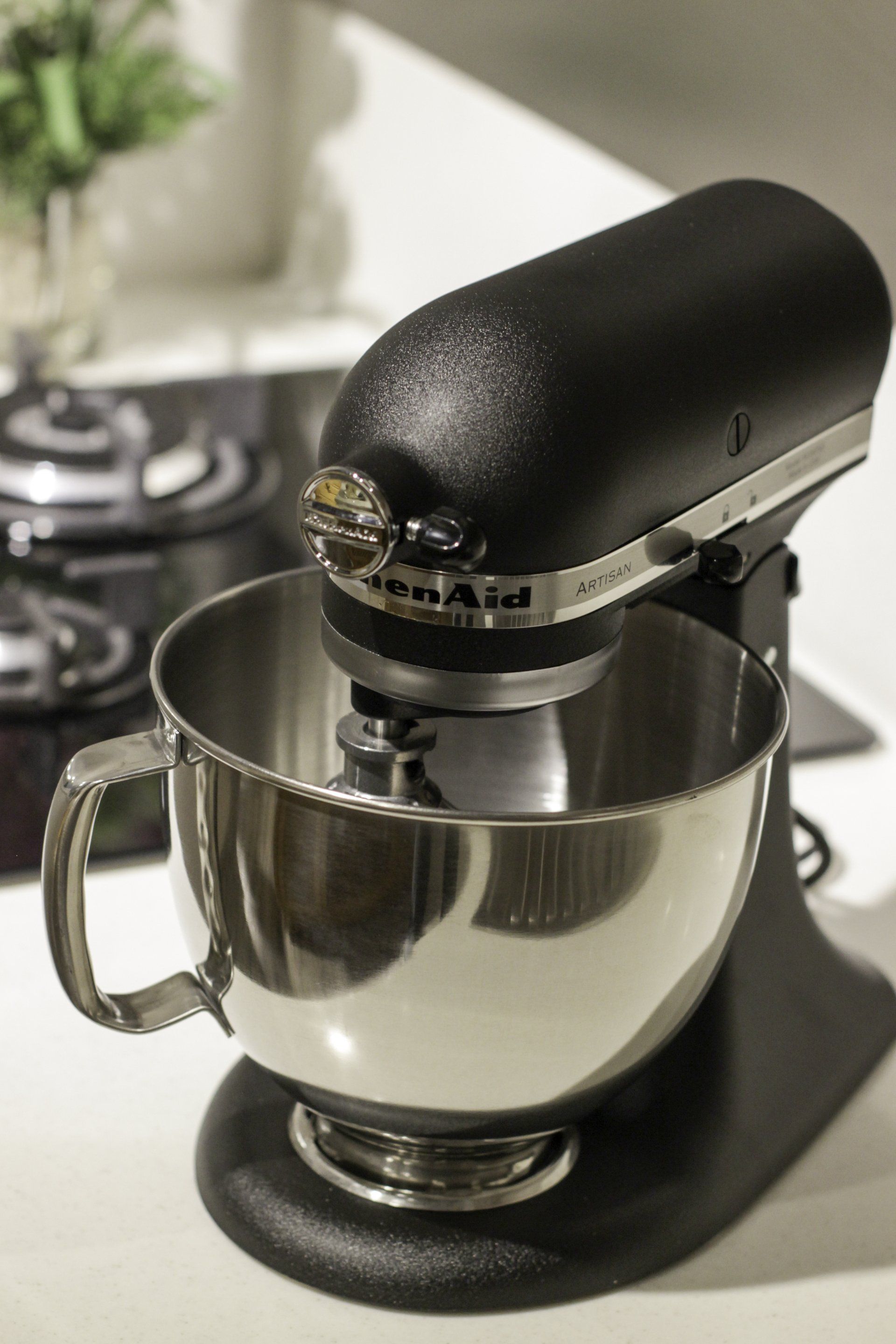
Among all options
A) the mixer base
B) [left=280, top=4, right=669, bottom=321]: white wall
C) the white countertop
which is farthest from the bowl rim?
the white countertop

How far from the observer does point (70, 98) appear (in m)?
1.30

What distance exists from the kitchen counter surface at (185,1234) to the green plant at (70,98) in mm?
851

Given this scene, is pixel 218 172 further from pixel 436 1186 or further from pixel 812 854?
pixel 436 1186

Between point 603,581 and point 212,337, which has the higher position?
point 603,581

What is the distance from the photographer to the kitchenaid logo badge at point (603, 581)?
436mm

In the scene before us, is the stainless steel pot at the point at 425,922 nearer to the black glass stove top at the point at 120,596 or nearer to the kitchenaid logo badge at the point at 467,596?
the kitchenaid logo badge at the point at 467,596

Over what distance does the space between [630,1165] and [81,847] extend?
236mm

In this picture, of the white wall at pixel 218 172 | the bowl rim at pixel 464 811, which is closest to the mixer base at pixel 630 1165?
the bowl rim at pixel 464 811

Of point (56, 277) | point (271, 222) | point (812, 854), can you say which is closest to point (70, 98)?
point (56, 277)

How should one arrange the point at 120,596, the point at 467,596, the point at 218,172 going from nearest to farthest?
the point at 467,596 → the point at 120,596 → the point at 218,172

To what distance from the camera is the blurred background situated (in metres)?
0.75

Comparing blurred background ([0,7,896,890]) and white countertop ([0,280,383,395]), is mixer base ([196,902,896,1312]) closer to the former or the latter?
blurred background ([0,7,896,890])

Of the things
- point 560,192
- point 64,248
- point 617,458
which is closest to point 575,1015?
point 617,458

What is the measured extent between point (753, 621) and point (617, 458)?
0.55ft
